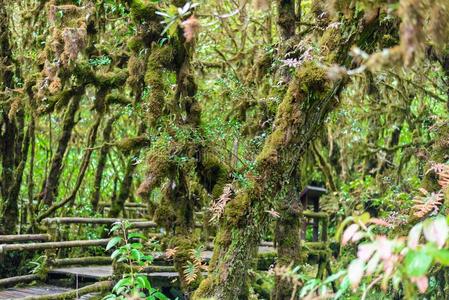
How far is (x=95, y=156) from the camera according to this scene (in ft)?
40.2

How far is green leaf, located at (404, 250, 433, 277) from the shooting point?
152cm

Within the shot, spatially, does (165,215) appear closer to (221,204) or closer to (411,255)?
(221,204)

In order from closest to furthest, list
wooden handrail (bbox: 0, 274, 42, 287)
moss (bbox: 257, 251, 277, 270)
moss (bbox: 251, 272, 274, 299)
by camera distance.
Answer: wooden handrail (bbox: 0, 274, 42, 287), moss (bbox: 251, 272, 274, 299), moss (bbox: 257, 251, 277, 270)

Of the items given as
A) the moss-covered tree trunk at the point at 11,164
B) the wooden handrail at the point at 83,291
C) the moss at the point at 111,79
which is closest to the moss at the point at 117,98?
the moss at the point at 111,79

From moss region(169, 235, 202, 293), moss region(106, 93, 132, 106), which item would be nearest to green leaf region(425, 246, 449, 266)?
moss region(169, 235, 202, 293)

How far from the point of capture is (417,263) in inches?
60.5

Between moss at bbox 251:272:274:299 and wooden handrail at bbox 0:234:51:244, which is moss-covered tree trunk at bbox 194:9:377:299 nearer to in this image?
wooden handrail at bbox 0:234:51:244

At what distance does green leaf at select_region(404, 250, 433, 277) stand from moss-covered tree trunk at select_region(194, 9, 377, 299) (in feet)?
8.02

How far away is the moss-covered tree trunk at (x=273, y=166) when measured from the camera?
394 centimetres

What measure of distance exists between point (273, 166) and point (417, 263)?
254 centimetres

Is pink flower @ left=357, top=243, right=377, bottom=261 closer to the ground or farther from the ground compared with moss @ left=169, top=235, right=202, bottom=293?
farther from the ground

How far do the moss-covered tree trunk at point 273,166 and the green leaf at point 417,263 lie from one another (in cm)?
244

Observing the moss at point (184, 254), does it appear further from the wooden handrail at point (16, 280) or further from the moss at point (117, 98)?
the moss at point (117, 98)

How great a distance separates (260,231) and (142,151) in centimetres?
138
